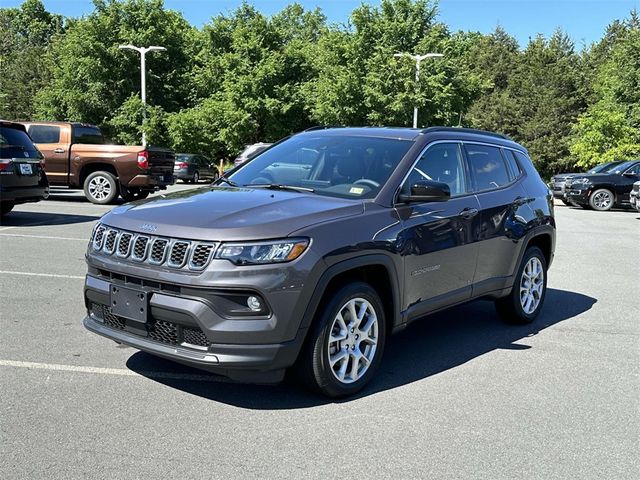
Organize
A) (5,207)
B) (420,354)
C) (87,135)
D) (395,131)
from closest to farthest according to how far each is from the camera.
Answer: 1. (420,354)
2. (395,131)
3. (5,207)
4. (87,135)

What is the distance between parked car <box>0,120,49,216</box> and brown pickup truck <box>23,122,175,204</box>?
3995 mm

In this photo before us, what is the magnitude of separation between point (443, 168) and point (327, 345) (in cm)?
200

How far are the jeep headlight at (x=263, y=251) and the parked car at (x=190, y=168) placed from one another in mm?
28262

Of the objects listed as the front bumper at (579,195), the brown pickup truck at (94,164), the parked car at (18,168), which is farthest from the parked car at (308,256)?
the front bumper at (579,195)

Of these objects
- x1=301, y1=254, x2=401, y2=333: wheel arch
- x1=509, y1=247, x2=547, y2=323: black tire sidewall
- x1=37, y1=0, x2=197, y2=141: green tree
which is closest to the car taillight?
x1=509, y1=247, x2=547, y2=323: black tire sidewall

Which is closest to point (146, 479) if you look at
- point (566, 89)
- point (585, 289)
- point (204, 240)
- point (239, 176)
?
point (204, 240)

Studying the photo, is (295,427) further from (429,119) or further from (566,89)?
(566,89)

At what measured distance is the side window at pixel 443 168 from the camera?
5000 mm

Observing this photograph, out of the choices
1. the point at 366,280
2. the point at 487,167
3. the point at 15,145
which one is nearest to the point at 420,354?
the point at 366,280

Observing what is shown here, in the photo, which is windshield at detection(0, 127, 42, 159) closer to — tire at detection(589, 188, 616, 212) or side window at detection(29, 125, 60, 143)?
side window at detection(29, 125, 60, 143)

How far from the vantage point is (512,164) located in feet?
20.9

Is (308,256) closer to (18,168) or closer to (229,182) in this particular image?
(229,182)

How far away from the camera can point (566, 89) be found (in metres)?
57.8

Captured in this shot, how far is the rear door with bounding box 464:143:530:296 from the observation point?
5.56m
